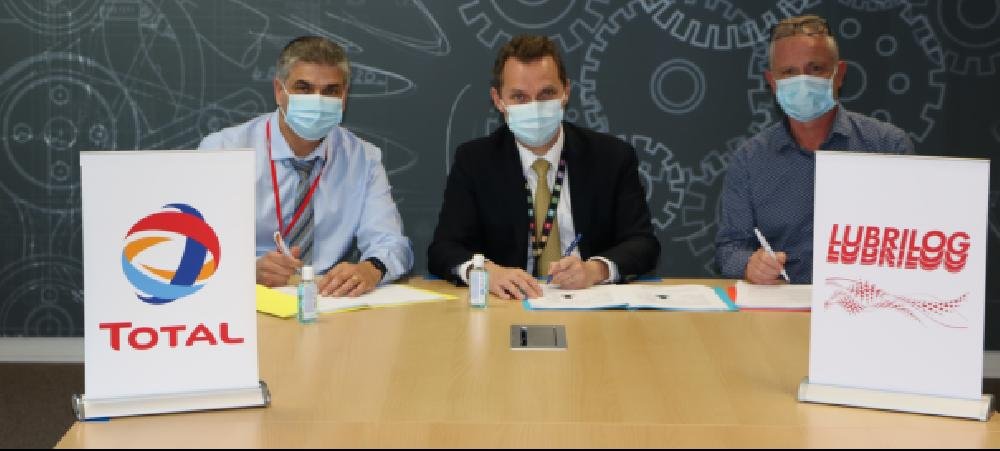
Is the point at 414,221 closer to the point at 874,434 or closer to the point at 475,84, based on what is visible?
the point at 475,84

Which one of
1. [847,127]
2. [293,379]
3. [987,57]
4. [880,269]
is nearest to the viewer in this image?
[880,269]

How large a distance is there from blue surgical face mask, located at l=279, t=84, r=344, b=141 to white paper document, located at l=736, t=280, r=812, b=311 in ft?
4.49

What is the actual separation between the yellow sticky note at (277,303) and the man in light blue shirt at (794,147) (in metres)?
1.35

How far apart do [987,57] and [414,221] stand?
2.46 m

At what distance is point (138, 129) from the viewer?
4.75 m

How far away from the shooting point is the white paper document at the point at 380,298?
109 inches

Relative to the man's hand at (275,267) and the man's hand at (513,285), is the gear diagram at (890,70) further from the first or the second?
the man's hand at (275,267)

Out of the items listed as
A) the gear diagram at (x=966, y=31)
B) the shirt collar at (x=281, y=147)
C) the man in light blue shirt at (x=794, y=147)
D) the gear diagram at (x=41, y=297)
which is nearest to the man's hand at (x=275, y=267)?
the shirt collar at (x=281, y=147)

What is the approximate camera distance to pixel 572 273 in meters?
3.00

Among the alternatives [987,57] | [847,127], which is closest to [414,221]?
[847,127]

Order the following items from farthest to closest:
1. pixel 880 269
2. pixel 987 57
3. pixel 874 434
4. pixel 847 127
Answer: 1. pixel 987 57
2. pixel 847 127
3. pixel 880 269
4. pixel 874 434

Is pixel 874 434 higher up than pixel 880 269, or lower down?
lower down

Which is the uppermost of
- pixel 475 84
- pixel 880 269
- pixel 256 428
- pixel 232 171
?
pixel 475 84

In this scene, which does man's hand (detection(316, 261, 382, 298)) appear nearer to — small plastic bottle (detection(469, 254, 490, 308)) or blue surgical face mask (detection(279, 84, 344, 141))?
small plastic bottle (detection(469, 254, 490, 308))
